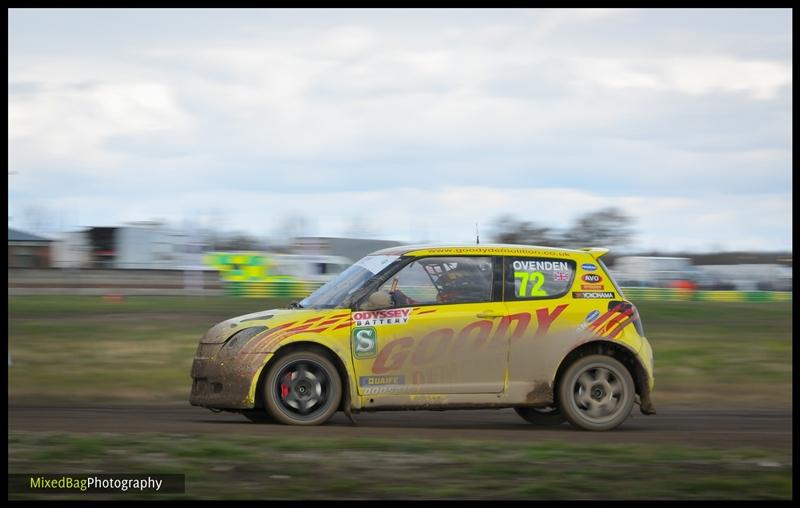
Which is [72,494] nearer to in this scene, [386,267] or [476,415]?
[386,267]

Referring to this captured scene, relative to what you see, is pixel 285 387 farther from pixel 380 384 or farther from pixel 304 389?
pixel 380 384

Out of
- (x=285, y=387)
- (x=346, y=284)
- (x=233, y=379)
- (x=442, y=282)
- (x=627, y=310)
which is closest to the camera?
(x=233, y=379)

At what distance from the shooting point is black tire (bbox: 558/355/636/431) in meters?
10.3

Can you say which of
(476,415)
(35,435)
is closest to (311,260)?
(476,415)

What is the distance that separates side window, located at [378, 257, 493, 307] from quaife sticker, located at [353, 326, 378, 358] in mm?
392

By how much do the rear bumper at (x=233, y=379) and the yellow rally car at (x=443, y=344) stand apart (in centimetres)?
1

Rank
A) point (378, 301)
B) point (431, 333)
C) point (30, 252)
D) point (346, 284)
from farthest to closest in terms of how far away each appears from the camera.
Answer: point (30, 252) < point (346, 284) < point (431, 333) < point (378, 301)

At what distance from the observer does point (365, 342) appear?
9984 mm

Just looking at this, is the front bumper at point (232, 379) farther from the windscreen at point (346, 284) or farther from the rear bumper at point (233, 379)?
the windscreen at point (346, 284)

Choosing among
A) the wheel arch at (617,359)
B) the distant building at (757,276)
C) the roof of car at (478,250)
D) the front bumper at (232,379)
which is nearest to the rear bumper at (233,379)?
the front bumper at (232,379)

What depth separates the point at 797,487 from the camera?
23.5ft

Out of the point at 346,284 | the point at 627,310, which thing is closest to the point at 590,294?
the point at 627,310

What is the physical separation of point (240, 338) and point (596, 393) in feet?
11.0
